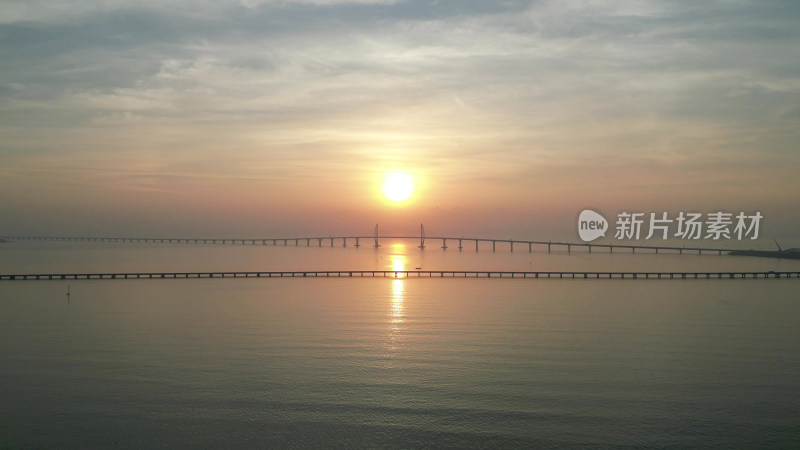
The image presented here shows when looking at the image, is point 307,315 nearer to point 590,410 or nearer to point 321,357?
point 321,357

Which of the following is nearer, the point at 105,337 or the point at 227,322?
the point at 105,337

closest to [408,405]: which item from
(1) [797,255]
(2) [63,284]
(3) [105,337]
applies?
(3) [105,337]

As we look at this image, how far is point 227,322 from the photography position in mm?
49906

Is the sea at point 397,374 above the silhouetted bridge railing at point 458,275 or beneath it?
beneath

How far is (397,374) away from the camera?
32.3 m

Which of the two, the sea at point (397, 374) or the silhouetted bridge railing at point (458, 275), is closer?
the sea at point (397, 374)

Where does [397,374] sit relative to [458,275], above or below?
below

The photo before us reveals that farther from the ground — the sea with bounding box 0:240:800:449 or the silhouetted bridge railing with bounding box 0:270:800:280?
the silhouetted bridge railing with bounding box 0:270:800:280

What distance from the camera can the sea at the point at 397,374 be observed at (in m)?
23.7

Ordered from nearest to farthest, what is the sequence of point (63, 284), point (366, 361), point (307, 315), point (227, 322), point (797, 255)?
point (366, 361)
point (227, 322)
point (307, 315)
point (63, 284)
point (797, 255)

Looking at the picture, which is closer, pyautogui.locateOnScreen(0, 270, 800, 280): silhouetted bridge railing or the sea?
the sea

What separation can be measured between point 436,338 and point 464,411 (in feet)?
56.8

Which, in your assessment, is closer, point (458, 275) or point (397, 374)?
point (397, 374)

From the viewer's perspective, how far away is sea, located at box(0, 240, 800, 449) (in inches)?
933
